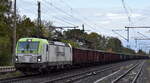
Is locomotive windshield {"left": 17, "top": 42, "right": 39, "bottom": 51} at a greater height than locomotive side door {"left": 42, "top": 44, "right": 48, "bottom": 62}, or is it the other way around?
locomotive windshield {"left": 17, "top": 42, "right": 39, "bottom": 51}

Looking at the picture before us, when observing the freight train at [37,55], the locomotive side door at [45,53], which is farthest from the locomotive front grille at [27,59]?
the locomotive side door at [45,53]

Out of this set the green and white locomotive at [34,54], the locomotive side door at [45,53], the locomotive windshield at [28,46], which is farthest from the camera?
the locomotive side door at [45,53]

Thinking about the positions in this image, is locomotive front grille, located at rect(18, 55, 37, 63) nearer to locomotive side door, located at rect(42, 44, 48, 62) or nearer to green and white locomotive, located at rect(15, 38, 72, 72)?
green and white locomotive, located at rect(15, 38, 72, 72)

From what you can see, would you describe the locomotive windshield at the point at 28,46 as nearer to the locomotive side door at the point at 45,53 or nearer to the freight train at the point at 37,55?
the freight train at the point at 37,55

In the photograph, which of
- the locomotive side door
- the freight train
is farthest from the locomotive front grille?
the locomotive side door

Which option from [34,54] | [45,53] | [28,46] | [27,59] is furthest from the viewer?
[45,53]

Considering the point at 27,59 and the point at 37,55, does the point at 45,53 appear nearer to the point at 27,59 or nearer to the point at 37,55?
the point at 37,55

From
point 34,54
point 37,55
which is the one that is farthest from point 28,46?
point 37,55

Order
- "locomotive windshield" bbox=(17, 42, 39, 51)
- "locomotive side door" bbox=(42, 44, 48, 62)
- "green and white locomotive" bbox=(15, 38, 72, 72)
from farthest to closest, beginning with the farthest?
"locomotive side door" bbox=(42, 44, 48, 62) → "locomotive windshield" bbox=(17, 42, 39, 51) → "green and white locomotive" bbox=(15, 38, 72, 72)

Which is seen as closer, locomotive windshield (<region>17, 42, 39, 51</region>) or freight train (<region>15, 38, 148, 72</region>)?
freight train (<region>15, 38, 148, 72</region>)

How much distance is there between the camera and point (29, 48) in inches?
1088

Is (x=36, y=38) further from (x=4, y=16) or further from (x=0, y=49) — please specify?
(x=4, y=16)

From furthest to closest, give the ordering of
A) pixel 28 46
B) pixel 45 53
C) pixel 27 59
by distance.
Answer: pixel 45 53 → pixel 28 46 → pixel 27 59

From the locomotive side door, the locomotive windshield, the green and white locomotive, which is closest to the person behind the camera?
the green and white locomotive
